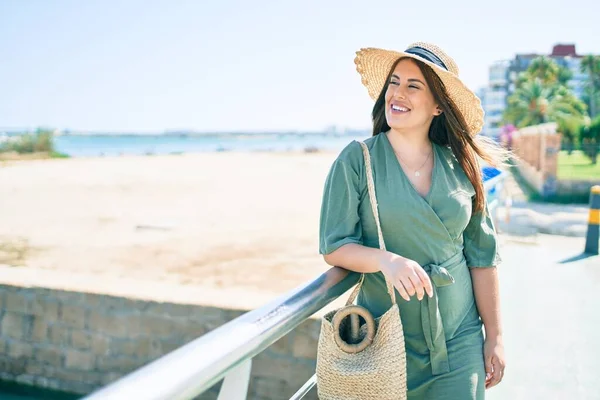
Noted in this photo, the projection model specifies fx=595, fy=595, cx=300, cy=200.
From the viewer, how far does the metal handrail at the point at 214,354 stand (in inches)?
36.3

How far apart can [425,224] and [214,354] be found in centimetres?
95

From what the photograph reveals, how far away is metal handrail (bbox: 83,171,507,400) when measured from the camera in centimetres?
92

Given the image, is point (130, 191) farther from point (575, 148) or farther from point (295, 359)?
point (295, 359)

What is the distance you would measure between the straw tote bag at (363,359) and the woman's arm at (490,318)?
0.52 m

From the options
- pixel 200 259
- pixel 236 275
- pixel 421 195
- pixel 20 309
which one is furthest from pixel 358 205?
pixel 200 259

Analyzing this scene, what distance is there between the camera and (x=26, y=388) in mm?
6219

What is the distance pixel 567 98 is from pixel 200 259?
42954 mm

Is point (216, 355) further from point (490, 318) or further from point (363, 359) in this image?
point (490, 318)

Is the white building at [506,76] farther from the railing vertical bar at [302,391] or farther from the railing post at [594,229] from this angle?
the railing vertical bar at [302,391]

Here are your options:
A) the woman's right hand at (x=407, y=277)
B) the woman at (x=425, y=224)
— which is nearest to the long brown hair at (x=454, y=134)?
the woman at (x=425, y=224)

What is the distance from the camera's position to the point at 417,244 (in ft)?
6.10

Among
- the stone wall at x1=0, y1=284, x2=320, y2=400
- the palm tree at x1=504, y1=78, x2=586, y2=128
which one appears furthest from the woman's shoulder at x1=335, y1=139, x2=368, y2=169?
the palm tree at x1=504, y1=78, x2=586, y2=128

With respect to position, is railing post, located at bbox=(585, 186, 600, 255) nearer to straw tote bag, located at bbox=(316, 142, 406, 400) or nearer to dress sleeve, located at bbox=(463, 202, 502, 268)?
dress sleeve, located at bbox=(463, 202, 502, 268)

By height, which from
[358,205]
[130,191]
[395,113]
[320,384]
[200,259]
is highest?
[395,113]
